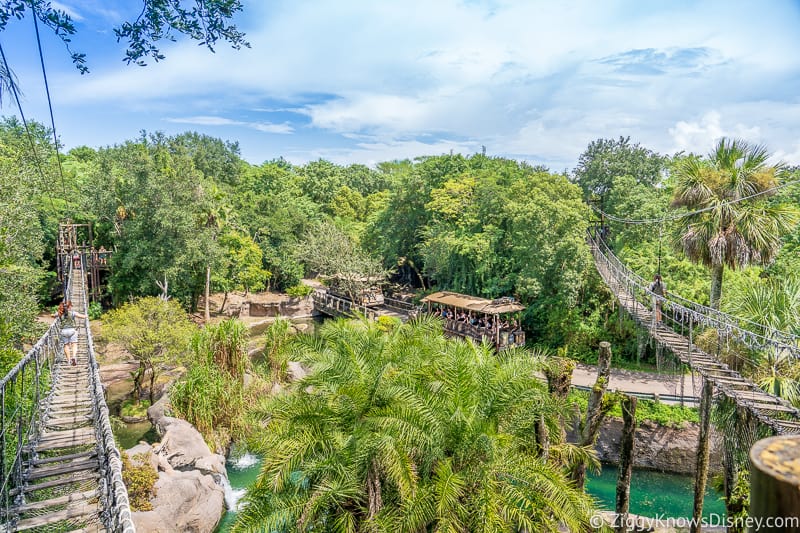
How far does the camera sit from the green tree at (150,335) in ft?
55.9

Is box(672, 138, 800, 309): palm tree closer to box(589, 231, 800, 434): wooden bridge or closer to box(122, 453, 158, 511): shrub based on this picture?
box(589, 231, 800, 434): wooden bridge

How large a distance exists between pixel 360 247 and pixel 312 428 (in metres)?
25.7

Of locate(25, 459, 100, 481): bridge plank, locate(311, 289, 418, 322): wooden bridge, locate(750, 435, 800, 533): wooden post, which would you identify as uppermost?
locate(750, 435, 800, 533): wooden post

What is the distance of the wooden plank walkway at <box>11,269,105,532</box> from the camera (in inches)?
223

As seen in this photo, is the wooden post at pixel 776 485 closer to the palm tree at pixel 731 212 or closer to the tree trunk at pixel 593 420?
the tree trunk at pixel 593 420

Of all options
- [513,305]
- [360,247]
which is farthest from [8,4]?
[360,247]

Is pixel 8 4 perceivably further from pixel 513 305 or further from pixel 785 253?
pixel 785 253

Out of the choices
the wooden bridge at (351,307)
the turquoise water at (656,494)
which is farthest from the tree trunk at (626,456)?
the wooden bridge at (351,307)

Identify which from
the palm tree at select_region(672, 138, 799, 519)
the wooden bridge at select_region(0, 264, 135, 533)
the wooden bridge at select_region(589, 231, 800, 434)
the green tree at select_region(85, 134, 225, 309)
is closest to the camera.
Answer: the wooden bridge at select_region(0, 264, 135, 533)

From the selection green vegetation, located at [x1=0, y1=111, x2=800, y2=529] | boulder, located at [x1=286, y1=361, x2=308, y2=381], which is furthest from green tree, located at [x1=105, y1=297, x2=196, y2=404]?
boulder, located at [x1=286, y1=361, x2=308, y2=381]

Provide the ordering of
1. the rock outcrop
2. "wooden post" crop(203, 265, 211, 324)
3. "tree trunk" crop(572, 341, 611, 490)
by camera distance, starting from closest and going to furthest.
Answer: "tree trunk" crop(572, 341, 611, 490) < the rock outcrop < "wooden post" crop(203, 265, 211, 324)

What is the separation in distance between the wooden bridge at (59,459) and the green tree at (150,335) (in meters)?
6.93

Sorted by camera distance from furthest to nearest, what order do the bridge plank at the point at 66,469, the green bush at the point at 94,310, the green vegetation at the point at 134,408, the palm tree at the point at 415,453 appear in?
1. the green bush at the point at 94,310
2. the green vegetation at the point at 134,408
3. the palm tree at the point at 415,453
4. the bridge plank at the point at 66,469

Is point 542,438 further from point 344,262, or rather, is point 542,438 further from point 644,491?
point 344,262
